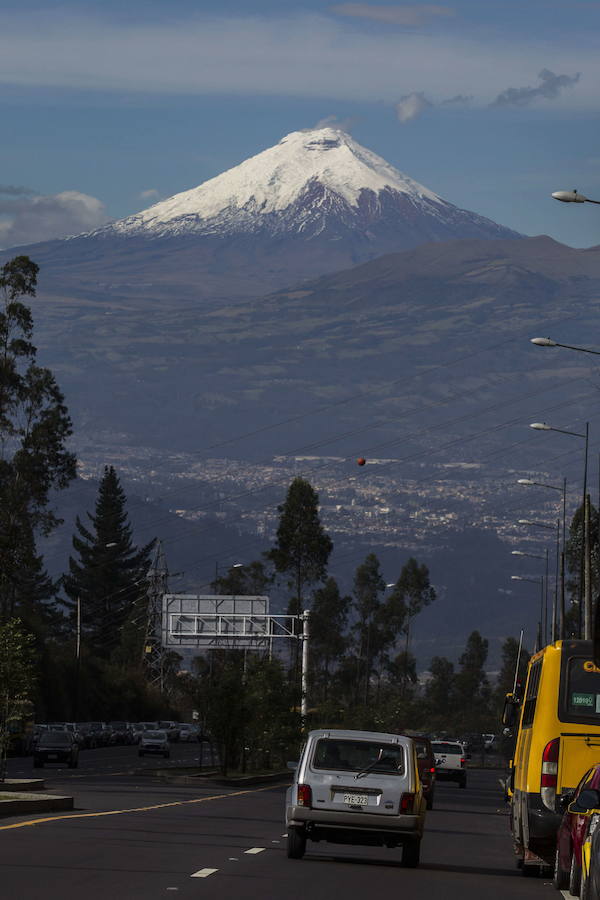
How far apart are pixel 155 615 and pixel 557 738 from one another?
4570 inches

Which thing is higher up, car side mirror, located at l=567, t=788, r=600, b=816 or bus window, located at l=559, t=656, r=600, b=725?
bus window, located at l=559, t=656, r=600, b=725

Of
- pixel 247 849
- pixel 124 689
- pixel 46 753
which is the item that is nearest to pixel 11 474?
pixel 46 753

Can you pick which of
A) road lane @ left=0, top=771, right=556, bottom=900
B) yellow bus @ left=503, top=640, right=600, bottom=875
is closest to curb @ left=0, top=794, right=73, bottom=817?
road lane @ left=0, top=771, right=556, bottom=900

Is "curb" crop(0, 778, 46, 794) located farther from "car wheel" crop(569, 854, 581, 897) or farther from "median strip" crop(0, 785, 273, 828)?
"car wheel" crop(569, 854, 581, 897)

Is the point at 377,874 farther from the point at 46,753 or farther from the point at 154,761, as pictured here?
the point at 154,761

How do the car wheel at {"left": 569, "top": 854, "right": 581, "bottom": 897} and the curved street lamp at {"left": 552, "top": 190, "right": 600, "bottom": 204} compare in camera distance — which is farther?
the curved street lamp at {"left": 552, "top": 190, "right": 600, "bottom": 204}

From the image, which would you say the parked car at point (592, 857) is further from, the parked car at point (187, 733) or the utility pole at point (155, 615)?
the utility pole at point (155, 615)

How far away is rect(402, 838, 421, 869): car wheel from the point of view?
2312 centimetres

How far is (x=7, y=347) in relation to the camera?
3009 inches

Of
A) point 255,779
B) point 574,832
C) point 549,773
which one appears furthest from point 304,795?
point 255,779

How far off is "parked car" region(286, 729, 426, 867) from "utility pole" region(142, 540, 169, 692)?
104426mm

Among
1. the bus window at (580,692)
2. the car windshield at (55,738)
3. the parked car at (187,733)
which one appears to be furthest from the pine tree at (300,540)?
the bus window at (580,692)

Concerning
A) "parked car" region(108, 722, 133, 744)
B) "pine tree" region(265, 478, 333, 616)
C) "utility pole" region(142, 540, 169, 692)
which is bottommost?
"parked car" region(108, 722, 133, 744)

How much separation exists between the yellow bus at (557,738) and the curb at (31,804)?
10.3 meters
